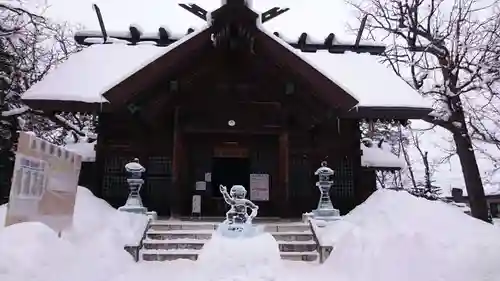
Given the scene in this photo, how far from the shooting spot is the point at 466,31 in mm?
18641

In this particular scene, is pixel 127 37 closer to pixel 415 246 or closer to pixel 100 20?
pixel 100 20

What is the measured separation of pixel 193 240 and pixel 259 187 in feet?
11.0

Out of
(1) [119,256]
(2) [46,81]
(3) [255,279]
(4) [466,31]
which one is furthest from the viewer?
(4) [466,31]

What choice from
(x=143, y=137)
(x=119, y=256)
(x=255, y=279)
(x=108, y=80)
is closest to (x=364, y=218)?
(x=255, y=279)

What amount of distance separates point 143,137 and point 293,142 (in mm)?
4009

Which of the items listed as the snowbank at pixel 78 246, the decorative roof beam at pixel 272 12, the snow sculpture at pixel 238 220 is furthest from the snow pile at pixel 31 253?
the decorative roof beam at pixel 272 12

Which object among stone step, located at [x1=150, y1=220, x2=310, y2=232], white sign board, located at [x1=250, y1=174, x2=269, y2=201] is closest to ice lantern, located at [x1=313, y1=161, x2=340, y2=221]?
stone step, located at [x1=150, y1=220, x2=310, y2=232]

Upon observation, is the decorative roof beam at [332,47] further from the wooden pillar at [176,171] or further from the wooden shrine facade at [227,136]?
the wooden pillar at [176,171]

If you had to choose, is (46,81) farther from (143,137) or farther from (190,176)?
(190,176)

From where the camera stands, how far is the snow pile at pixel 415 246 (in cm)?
639

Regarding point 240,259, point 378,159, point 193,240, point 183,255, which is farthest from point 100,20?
point 240,259

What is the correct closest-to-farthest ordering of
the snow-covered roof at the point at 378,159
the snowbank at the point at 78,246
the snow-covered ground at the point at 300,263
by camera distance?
the snowbank at the point at 78,246 < the snow-covered ground at the point at 300,263 < the snow-covered roof at the point at 378,159

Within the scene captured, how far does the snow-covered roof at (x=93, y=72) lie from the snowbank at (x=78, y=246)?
239 centimetres

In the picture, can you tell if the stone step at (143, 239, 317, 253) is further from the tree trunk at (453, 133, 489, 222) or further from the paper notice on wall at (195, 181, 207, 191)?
the tree trunk at (453, 133, 489, 222)
